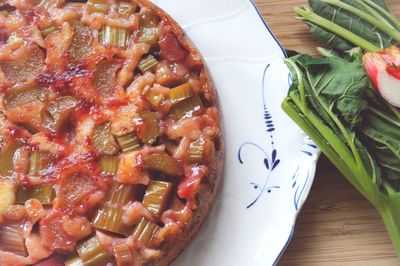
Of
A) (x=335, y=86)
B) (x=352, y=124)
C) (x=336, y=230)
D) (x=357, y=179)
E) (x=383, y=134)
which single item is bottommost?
(x=336, y=230)

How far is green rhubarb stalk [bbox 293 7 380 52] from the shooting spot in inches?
148

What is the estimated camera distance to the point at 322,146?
11.2 feet

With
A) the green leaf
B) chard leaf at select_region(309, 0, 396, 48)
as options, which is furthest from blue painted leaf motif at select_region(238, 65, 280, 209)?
chard leaf at select_region(309, 0, 396, 48)

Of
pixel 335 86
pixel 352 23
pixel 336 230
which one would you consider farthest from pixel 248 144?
pixel 352 23

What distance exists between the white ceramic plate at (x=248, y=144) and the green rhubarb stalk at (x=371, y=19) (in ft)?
1.70

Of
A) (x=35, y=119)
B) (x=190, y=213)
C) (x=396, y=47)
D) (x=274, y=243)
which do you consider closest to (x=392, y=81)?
(x=396, y=47)

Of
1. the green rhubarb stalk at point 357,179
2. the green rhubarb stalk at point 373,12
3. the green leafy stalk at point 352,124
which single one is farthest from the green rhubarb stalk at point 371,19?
the green rhubarb stalk at point 357,179

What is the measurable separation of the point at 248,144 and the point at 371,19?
44.4 inches

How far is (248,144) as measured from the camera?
3.58 m

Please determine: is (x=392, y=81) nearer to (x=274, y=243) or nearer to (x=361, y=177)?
(x=361, y=177)

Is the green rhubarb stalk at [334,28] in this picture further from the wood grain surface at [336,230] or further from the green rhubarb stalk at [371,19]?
the wood grain surface at [336,230]

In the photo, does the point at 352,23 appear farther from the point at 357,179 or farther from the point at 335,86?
the point at 357,179

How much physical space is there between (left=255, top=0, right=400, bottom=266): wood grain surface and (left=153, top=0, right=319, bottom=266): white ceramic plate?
0.25m

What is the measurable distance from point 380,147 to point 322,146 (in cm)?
37
